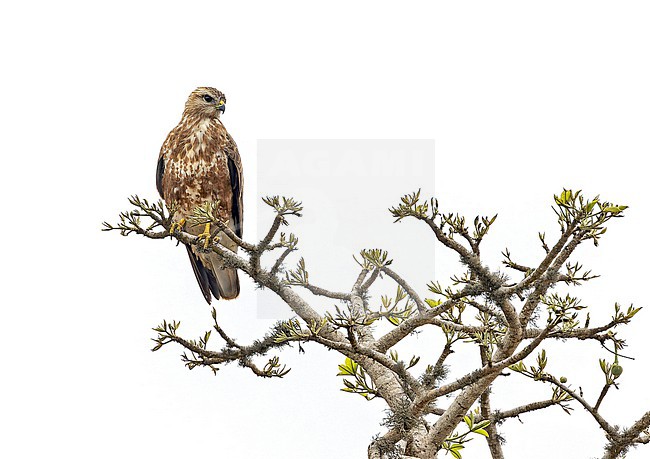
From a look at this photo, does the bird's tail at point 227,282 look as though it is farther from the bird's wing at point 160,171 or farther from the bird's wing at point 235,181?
the bird's wing at point 160,171

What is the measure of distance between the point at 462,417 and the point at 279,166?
6.44ft

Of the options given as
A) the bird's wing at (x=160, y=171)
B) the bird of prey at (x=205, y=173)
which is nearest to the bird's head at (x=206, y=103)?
the bird of prey at (x=205, y=173)

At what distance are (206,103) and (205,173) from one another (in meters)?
0.64

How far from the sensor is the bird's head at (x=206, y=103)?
6.73 meters

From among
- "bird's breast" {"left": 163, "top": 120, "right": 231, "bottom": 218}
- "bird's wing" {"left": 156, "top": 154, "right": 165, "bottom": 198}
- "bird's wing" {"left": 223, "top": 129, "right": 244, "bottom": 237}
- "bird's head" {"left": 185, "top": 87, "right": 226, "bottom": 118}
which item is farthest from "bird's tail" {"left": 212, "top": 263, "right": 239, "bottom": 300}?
"bird's head" {"left": 185, "top": 87, "right": 226, "bottom": 118}

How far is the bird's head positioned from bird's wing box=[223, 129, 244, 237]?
0.78ft

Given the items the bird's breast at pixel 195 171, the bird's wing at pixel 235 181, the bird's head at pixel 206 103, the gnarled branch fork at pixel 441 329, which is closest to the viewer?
the gnarled branch fork at pixel 441 329

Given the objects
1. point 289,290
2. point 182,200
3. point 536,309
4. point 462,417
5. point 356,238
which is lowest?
point 462,417

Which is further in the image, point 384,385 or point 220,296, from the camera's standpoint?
point 220,296

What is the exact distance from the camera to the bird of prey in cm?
646

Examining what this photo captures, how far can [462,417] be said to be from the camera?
4602 millimetres

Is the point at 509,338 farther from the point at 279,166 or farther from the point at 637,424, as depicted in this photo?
the point at 279,166

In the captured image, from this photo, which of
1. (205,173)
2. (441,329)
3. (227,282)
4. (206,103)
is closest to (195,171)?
(205,173)

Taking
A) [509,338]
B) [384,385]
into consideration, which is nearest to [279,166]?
[384,385]
